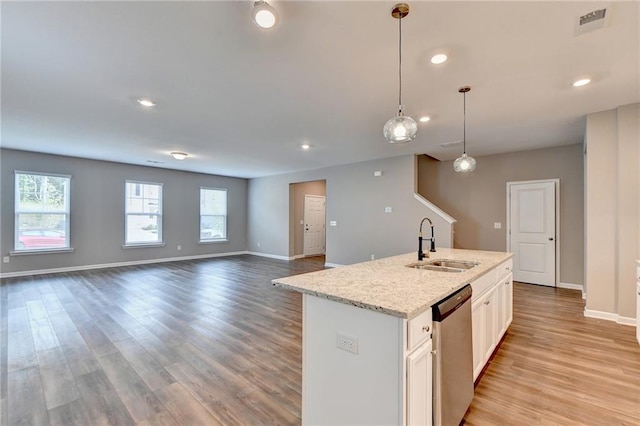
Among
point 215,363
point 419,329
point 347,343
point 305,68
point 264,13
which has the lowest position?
point 215,363

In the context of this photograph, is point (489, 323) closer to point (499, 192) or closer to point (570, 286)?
point (570, 286)

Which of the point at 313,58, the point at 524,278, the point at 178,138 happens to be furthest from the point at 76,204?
the point at 524,278

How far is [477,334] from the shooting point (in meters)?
2.21

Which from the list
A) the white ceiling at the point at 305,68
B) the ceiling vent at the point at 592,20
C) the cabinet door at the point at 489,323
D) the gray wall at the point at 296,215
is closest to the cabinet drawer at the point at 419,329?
the cabinet door at the point at 489,323

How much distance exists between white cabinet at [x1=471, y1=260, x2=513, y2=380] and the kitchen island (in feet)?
1.76

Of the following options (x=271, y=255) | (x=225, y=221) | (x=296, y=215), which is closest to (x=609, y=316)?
(x=296, y=215)

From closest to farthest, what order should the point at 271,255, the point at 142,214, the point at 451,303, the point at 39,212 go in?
the point at 451,303 < the point at 39,212 < the point at 142,214 < the point at 271,255

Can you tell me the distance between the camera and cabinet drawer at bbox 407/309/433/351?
1340 mm

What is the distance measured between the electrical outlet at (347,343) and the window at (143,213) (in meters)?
7.81

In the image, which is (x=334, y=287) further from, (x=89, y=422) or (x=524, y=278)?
(x=524, y=278)

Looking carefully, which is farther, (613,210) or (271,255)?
(271,255)

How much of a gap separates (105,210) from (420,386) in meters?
8.14

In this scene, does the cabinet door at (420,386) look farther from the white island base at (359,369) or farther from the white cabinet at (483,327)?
the white cabinet at (483,327)

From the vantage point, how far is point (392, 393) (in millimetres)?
1340
